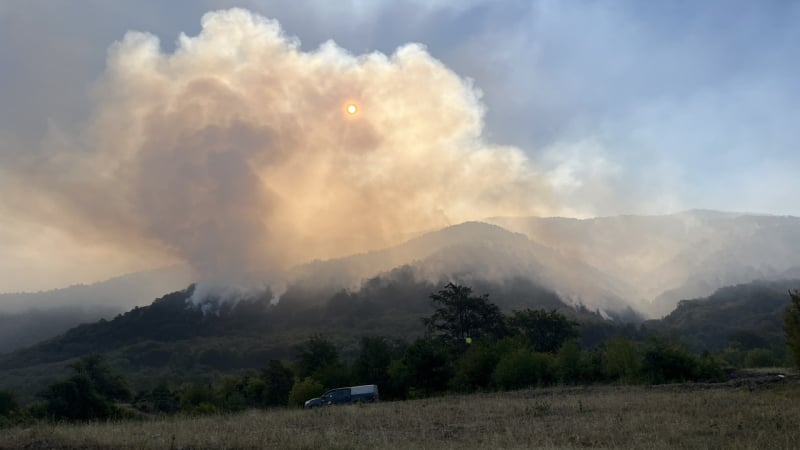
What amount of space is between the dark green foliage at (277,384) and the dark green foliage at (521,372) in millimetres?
32647

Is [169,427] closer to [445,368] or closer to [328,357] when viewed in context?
[445,368]

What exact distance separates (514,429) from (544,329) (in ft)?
227

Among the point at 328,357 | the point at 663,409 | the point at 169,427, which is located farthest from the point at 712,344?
the point at 169,427

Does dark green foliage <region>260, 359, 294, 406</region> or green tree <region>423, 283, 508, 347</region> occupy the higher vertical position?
green tree <region>423, 283, 508, 347</region>

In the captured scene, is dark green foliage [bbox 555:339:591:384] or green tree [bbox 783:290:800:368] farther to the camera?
dark green foliage [bbox 555:339:591:384]

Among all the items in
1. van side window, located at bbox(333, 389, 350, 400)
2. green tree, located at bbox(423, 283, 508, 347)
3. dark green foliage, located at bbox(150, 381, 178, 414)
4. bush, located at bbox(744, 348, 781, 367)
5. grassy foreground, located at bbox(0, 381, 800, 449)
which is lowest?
bush, located at bbox(744, 348, 781, 367)

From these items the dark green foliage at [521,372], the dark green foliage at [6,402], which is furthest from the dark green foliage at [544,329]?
the dark green foliage at [6,402]

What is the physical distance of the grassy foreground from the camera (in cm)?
1736

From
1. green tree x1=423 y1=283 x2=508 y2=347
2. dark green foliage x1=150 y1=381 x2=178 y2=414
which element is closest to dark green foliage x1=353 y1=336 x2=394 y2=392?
green tree x1=423 y1=283 x2=508 y2=347

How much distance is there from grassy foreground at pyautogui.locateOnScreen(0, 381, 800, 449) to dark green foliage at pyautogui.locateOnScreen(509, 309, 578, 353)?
184 ft

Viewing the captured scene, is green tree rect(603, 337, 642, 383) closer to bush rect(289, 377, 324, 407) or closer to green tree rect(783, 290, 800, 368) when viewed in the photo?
green tree rect(783, 290, 800, 368)

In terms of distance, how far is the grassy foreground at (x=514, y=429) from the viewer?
57.0 ft

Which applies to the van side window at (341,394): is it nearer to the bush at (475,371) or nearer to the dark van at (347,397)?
the dark van at (347,397)

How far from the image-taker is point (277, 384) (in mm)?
76812
